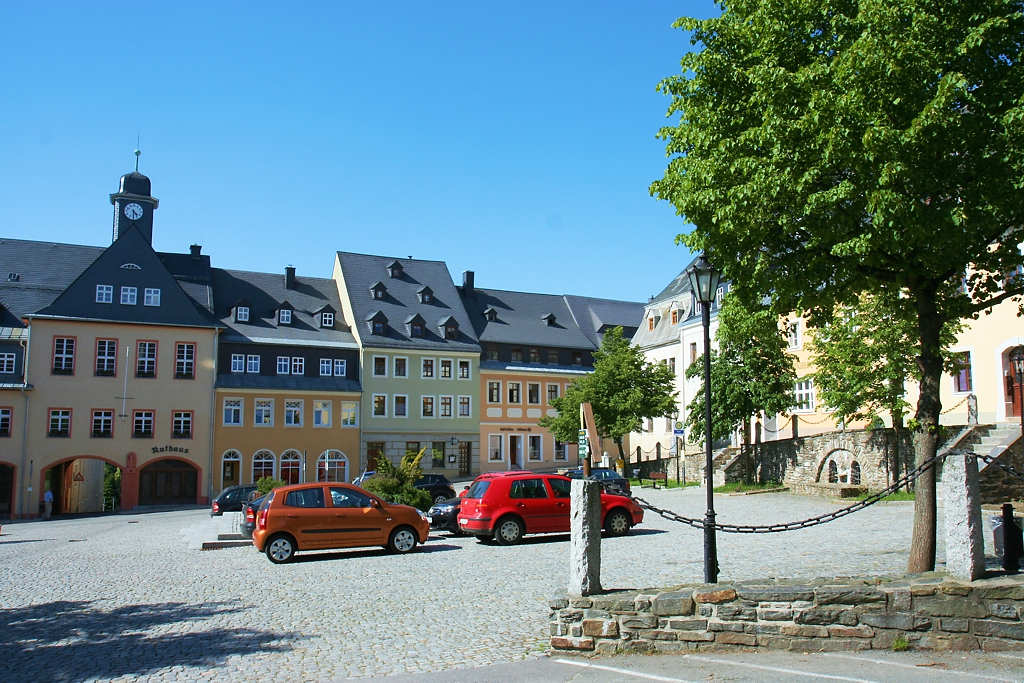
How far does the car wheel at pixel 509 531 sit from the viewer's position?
19562mm

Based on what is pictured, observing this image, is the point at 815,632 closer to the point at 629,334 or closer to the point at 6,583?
the point at 6,583

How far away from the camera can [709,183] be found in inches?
481

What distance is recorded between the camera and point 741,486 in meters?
34.2

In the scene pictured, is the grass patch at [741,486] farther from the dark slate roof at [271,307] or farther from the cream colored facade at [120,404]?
the cream colored facade at [120,404]

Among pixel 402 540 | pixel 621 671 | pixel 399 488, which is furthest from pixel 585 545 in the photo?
pixel 399 488

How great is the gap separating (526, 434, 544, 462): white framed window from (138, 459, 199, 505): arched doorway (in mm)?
21777

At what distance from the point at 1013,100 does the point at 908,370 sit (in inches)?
684

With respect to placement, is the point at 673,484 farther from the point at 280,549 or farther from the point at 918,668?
the point at 918,668

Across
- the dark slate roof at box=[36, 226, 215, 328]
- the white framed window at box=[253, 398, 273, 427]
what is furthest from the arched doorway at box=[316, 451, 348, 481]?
the dark slate roof at box=[36, 226, 215, 328]

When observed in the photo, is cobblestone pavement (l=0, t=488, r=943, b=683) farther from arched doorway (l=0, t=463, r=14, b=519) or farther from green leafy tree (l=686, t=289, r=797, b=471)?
arched doorway (l=0, t=463, r=14, b=519)

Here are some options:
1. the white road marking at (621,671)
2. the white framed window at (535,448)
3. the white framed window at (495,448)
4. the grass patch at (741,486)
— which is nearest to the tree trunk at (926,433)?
the white road marking at (621,671)

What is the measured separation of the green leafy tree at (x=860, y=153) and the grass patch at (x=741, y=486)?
20659mm

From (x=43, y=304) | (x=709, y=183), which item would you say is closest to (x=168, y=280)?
(x=43, y=304)

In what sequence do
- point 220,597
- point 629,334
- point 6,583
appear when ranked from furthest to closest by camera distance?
point 629,334
point 6,583
point 220,597
